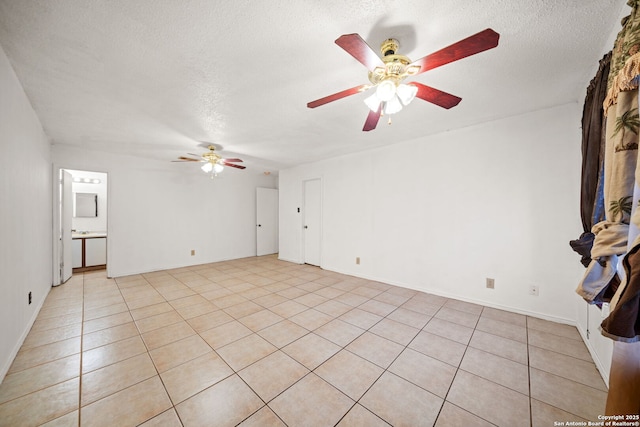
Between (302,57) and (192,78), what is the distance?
3.24ft

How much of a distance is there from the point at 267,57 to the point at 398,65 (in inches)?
36.9

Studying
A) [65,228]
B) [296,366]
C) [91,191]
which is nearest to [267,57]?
[296,366]

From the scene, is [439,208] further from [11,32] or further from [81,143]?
[81,143]

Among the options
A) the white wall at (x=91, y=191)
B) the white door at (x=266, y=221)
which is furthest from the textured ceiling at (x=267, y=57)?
the white door at (x=266, y=221)

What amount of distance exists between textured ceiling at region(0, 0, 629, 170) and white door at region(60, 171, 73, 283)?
5.15ft

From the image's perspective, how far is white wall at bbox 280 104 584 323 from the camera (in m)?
A: 2.45

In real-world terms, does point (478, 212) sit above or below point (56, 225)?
above

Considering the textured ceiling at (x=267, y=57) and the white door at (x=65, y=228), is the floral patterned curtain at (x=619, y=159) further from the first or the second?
the white door at (x=65, y=228)

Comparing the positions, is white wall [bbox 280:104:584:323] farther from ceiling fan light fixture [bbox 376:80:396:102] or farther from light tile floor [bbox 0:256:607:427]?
ceiling fan light fixture [bbox 376:80:396:102]

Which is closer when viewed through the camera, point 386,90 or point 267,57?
point 386,90

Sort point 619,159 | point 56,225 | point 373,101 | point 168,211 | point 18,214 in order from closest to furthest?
point 619,159, point 373,101, point 18,214, point 56,225, point 168,211

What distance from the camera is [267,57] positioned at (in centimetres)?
168

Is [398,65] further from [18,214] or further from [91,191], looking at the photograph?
[91,191]

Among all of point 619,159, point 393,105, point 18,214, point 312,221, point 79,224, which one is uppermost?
point 393,105
